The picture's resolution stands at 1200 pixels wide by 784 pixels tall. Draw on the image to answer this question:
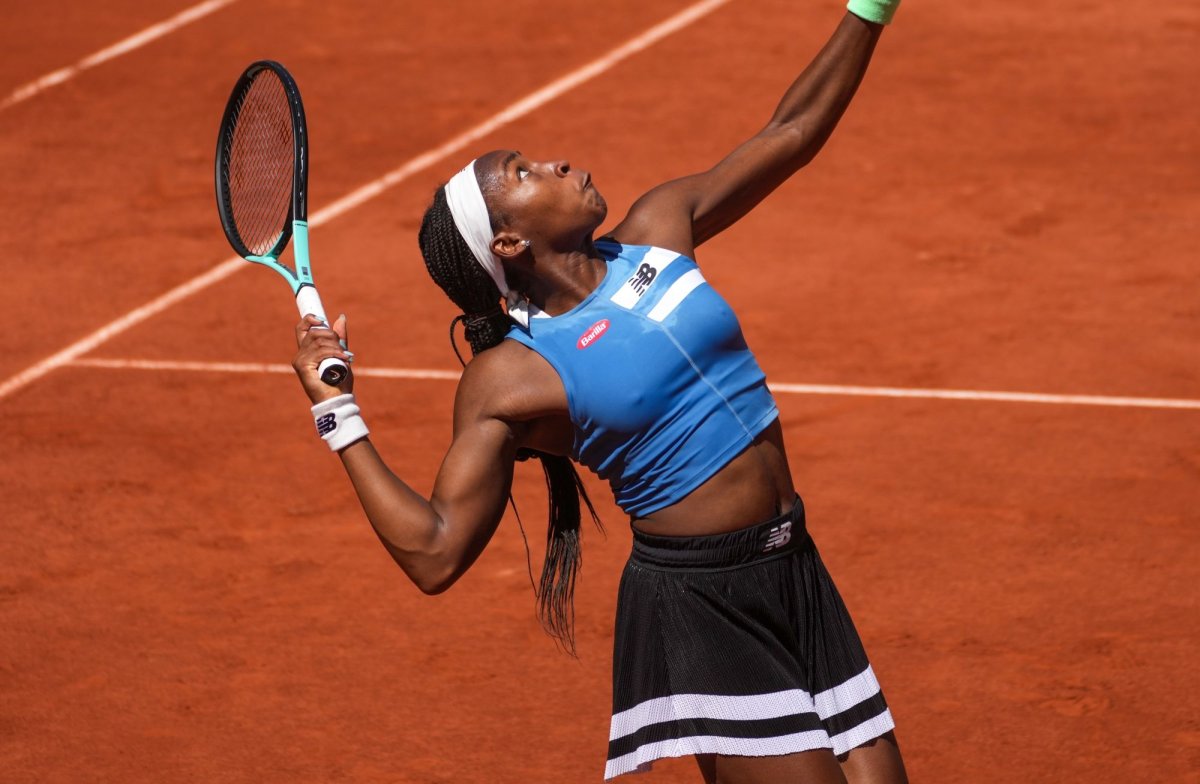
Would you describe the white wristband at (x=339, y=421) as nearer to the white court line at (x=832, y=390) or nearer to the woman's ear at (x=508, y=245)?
the woman's ear at (x=508, y=245)

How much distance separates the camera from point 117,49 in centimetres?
1462

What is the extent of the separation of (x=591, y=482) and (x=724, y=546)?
3.77 metres

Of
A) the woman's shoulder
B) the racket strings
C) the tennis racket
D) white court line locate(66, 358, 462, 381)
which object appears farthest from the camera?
white court line locate(66, 358, 462, 381)

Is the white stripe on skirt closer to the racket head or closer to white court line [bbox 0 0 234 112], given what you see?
the racket head

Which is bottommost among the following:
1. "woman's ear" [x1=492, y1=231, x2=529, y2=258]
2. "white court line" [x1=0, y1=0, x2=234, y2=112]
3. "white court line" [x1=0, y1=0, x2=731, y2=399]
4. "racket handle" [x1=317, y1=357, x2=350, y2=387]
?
"racket handle" [x1=317, y1=357, x2=350, y2=387]

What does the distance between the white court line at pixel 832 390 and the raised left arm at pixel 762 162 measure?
4.00 meters

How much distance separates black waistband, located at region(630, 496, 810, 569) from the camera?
412 centimetres

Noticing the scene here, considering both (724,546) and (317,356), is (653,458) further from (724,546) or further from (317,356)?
(317,356)

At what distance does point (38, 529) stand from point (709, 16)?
878cm

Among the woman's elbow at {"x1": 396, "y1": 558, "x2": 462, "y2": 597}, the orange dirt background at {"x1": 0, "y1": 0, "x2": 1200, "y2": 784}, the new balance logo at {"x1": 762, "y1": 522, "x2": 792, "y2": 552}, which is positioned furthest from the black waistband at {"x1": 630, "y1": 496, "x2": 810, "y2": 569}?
the orange dirt background at {"x1": 0, "y1": 0, "x2": 1200, "y2": 784}

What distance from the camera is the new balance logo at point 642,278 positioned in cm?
412

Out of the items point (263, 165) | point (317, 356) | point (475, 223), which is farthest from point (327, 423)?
point (263, 165)

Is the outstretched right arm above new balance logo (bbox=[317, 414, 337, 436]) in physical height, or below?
below

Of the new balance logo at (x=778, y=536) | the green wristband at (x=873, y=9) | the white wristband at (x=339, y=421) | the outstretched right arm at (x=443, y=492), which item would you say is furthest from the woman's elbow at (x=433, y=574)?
the green wristband at (x=873, y=9)
